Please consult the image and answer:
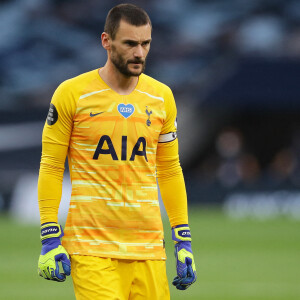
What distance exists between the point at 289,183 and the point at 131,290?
15.4 meters

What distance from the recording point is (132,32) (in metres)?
4.96

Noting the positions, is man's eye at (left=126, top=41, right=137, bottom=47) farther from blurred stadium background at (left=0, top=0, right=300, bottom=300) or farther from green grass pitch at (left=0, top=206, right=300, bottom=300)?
blurred stadium background at (left=0, top=0, right=300, bottom=300)

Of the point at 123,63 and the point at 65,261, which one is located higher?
the point at 123,63

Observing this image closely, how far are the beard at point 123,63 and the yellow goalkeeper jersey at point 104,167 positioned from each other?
0.47 feet

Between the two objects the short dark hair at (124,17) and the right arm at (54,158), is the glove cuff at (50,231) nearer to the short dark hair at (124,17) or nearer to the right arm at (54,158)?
the right arm at (54,158)

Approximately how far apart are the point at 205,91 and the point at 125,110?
61.5ft

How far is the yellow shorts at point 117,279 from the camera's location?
488cm

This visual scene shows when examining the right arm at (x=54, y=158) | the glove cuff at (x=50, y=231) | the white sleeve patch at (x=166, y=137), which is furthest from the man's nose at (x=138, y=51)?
the glove cuff at (x=50, y=231)

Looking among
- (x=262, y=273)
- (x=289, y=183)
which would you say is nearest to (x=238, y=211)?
(x=289, y=183)

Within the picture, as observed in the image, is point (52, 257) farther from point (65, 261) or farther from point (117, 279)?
point (117, 279)

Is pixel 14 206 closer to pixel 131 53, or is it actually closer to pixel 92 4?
pixel 92 4

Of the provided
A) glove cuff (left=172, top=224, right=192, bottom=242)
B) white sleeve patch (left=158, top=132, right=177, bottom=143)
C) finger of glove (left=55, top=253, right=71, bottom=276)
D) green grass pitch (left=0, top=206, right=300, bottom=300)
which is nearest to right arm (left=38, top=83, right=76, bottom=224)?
finger of glove (left=55, top=253, right=71, bottom=276)

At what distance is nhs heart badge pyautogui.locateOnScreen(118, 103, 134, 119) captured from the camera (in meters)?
5.09

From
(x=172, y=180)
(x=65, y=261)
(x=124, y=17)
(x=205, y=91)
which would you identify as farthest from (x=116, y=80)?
(x=205, y=91)
